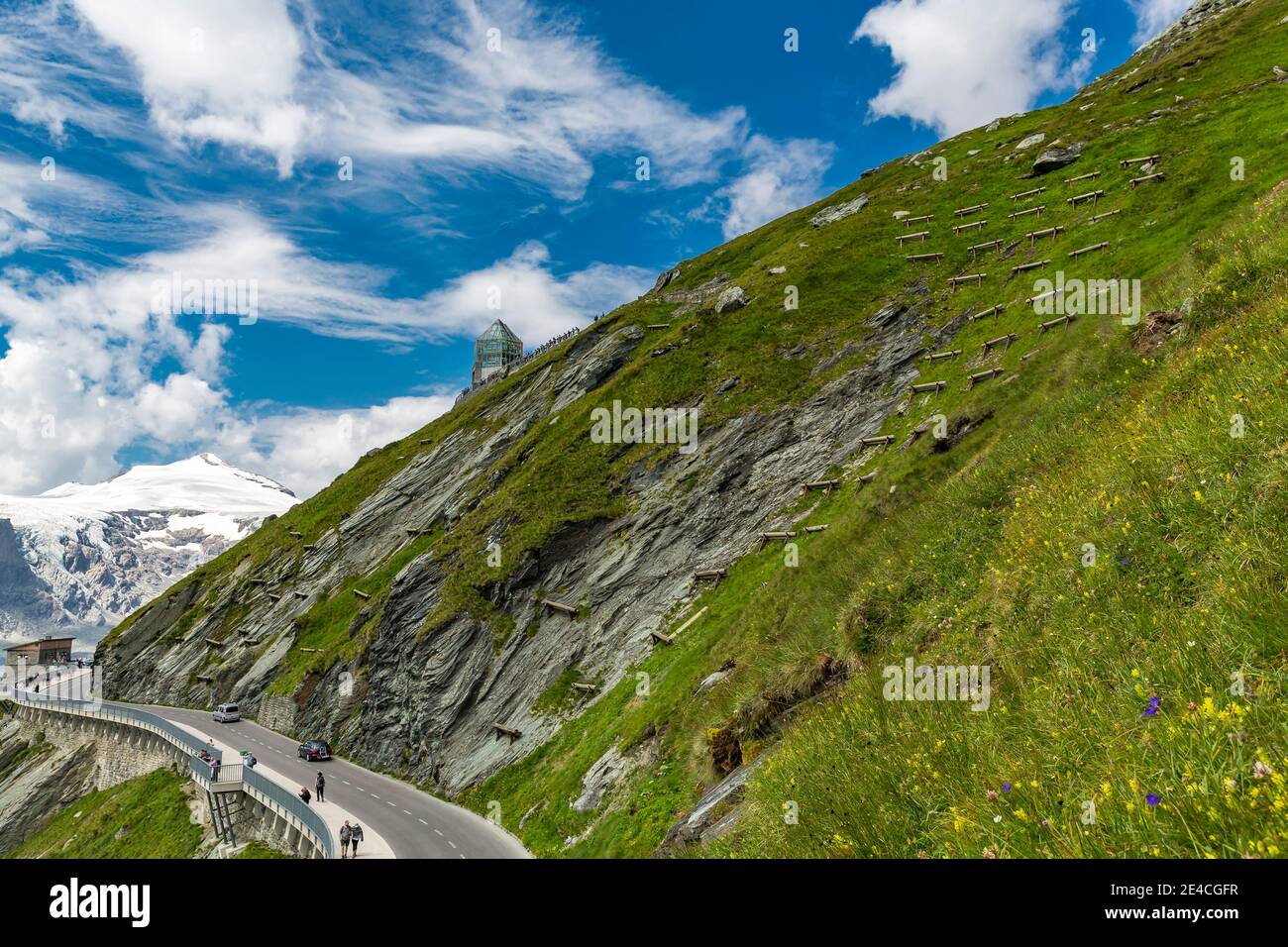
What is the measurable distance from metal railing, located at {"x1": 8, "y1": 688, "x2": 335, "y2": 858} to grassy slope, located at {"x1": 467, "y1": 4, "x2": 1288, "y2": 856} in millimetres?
15374

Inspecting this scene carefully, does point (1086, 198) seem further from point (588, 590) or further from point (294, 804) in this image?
point (294, 804)

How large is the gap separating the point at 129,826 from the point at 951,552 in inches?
2669

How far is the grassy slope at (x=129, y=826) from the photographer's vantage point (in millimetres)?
47781

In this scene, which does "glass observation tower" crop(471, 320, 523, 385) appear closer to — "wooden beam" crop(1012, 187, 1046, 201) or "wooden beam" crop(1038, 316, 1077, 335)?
"wooden beam" crop(1012, 187, 1046, 201)

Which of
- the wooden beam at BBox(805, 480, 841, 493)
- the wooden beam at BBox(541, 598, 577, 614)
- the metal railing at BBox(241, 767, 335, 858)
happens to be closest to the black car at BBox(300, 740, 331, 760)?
the metal railing at BBox(241, 767, 335, 858)

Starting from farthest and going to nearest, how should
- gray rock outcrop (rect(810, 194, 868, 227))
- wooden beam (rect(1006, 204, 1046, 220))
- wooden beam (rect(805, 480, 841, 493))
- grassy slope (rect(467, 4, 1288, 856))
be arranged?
gray rock outcrop (rect(810, 194, 868, 227)) < wooden beam (rect(1006, 204, 1046, 220)) < wooden beam (rect(805, 480, 841, 493)) < grassy slope (rect(467, 4, 1288, 856))

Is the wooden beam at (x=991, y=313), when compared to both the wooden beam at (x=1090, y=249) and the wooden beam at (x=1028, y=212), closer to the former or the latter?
the wooden beam at (x=1090, y=249)

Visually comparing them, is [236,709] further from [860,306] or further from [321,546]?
[860,306]

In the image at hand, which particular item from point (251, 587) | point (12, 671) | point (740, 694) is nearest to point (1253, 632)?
point (740, 694)

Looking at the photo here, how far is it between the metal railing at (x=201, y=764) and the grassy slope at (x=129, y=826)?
3365 mm

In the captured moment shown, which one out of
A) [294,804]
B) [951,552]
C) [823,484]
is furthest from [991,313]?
[294,804]

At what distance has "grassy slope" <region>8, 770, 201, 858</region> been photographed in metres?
47.8

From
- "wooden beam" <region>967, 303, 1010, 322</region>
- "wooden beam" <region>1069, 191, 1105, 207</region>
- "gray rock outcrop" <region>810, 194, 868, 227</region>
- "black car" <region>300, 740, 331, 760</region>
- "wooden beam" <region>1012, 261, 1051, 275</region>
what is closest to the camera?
"wooden beam" <region>967, 303, 1010, 322</region>
